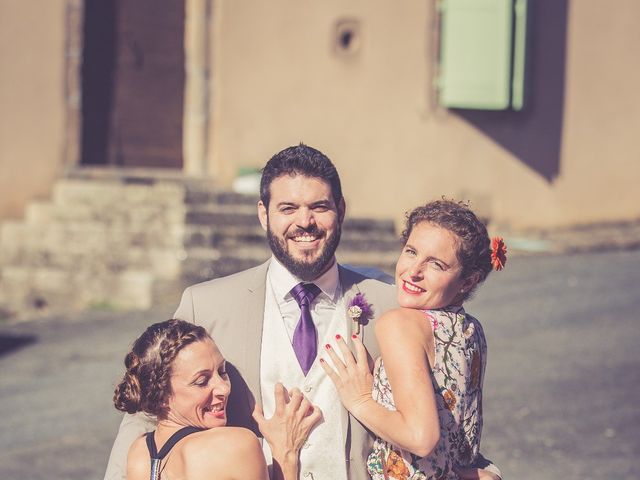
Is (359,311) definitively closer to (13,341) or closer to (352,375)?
(352,375)

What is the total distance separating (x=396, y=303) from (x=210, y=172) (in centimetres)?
853

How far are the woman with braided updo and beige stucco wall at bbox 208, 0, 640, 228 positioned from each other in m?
8.64

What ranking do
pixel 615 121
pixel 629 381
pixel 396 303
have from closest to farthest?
pixel 396 303, pixel 629 381, pixel 615 121

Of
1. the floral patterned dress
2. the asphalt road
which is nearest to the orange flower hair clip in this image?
the floral patterned dress

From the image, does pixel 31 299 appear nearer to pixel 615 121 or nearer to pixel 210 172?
pixel 210 172

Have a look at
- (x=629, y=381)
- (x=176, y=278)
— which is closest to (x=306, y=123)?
(x=176, y=278)

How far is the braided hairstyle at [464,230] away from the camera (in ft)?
11.2

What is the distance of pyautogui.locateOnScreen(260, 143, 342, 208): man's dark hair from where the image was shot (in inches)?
142

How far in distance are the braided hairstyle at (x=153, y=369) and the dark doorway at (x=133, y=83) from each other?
8.87 metres

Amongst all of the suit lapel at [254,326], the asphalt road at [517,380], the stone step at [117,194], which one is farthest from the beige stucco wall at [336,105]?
the suit lapel at [254,326]

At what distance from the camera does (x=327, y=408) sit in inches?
141

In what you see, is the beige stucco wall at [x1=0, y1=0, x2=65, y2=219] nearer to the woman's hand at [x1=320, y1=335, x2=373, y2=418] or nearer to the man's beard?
the man's beard

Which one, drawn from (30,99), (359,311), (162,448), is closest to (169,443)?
(162,448)

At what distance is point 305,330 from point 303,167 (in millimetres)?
548
